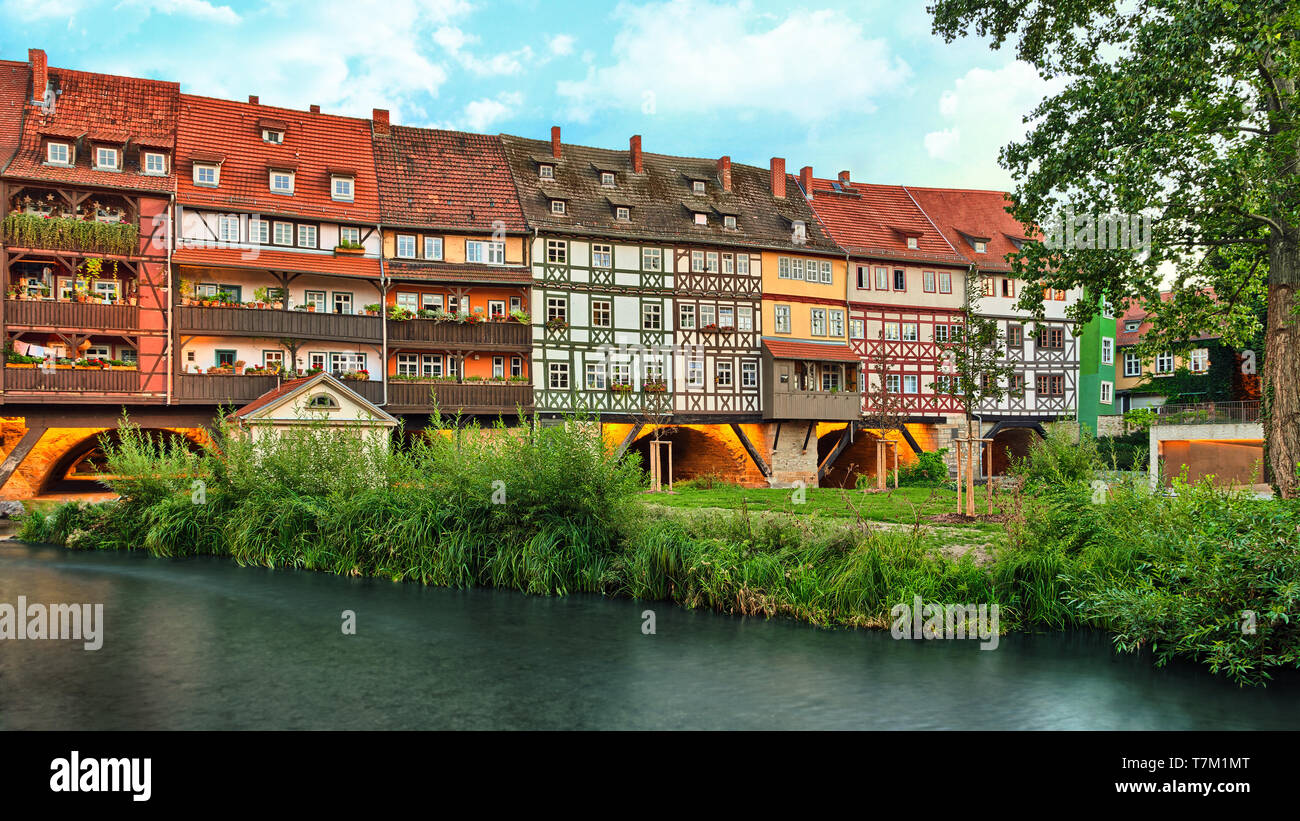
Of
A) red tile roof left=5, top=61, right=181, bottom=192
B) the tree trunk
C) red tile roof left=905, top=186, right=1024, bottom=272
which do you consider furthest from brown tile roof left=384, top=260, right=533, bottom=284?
the tree trunk

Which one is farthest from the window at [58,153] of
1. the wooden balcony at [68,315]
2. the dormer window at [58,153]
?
the wooden balcony at [68,315]

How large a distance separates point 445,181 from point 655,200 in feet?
22.0

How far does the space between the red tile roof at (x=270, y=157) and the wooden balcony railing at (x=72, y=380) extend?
496cm

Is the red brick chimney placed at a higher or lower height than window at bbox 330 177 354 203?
higher

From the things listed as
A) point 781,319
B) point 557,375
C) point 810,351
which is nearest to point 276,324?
point 557,375

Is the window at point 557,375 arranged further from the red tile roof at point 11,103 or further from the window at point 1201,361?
the window at point 1201,361

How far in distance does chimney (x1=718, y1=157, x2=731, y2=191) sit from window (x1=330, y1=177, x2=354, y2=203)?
489 inches

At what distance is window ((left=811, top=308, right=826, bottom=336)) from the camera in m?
32.8

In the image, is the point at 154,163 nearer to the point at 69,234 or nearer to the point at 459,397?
the point at 69,234

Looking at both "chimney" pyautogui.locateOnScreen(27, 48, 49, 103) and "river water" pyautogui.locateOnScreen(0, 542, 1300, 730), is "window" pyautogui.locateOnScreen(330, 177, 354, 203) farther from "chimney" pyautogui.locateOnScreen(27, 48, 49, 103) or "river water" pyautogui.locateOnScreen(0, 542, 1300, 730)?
"river water" pyautogui.locateOnScreen(0, 542, 1300, 730)

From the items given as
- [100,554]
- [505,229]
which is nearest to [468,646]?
[100,554]

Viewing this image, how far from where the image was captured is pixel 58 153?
25.5 m

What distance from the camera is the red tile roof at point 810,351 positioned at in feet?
103
